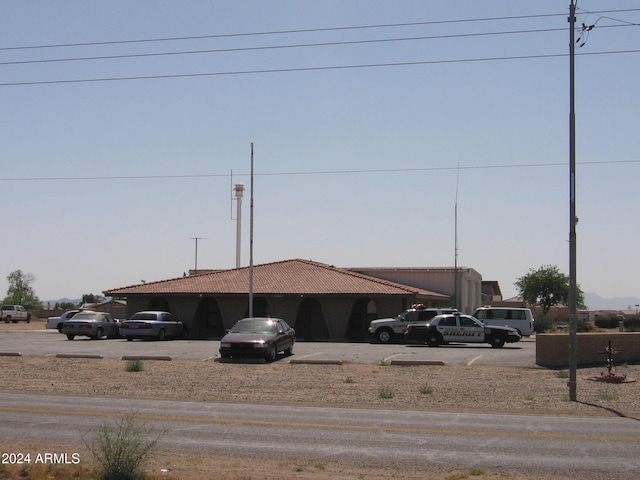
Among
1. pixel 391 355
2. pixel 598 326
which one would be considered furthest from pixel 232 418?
pixel 598 326

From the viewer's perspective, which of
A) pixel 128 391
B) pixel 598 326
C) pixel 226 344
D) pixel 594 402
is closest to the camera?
pixel 594 402

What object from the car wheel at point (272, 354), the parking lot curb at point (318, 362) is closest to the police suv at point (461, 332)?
the parking lot curb at point (318, 362)

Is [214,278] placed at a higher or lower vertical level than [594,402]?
higher

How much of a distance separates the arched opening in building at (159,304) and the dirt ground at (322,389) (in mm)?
17945

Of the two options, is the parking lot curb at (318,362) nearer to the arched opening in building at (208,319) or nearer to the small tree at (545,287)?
the arched opening in building at (208,319)

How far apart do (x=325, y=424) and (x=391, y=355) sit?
16700 mm

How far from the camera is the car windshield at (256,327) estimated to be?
90.7 feet

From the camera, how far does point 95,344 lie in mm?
36250

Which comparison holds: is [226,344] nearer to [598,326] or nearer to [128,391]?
[128,391]

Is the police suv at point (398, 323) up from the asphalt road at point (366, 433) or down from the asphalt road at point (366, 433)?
up

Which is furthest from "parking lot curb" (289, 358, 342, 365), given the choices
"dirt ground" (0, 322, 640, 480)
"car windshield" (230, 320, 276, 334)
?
"car windshield" (230, 320, 276, 334)

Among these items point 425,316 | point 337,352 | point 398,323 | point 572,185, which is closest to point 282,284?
point 398,323

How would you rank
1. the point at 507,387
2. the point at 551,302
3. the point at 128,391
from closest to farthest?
1. the point at 128,391
2. the point at 507,387
3. the point at 551,302

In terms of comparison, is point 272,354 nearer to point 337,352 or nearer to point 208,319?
point 337,352
